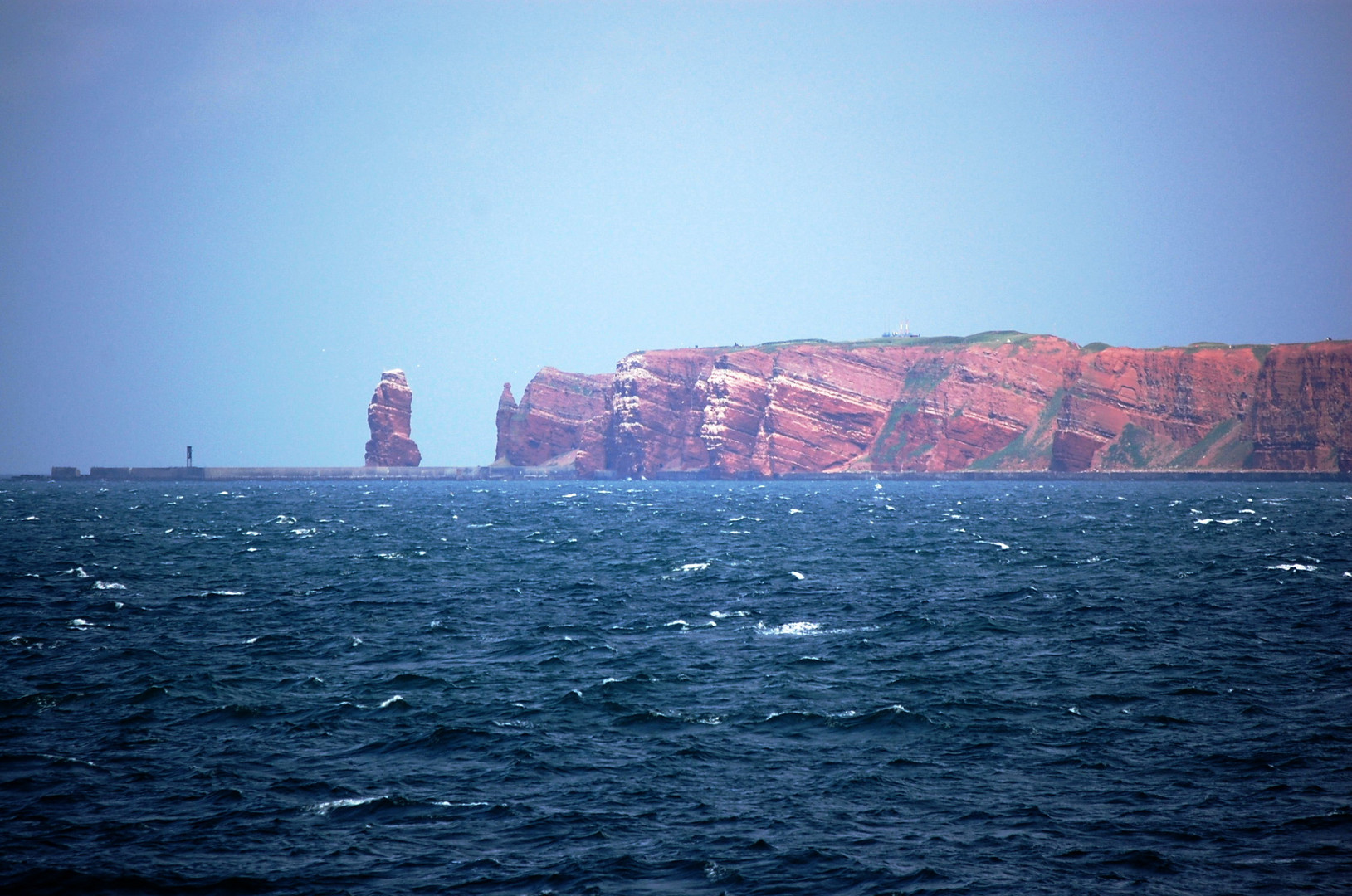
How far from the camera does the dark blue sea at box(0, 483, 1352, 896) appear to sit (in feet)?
54.9

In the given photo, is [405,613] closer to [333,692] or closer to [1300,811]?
[333,692]

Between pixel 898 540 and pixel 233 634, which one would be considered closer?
pixel 233 634

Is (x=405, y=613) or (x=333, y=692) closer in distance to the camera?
(x=333, y=692)

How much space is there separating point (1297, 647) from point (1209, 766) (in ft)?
43.6

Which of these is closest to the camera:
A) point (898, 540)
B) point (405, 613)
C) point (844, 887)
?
point (844, 887)

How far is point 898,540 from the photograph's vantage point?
70125 millimetres

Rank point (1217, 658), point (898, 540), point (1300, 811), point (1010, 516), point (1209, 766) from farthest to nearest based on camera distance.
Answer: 1. point (1010, 516)
2. point (898, 540)
3. point (1217, 658)
4. point (1209, 766)
5. point (1300, 811)

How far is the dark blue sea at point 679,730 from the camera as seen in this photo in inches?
658

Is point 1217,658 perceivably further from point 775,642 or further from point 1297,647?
point 775,642

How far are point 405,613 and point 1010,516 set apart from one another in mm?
68026

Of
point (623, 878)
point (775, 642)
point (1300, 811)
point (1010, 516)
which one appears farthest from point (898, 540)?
point (623, 878)

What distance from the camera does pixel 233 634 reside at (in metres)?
35.0

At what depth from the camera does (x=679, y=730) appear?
79.0ft

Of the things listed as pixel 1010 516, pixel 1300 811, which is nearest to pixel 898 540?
pixel 1010 516
